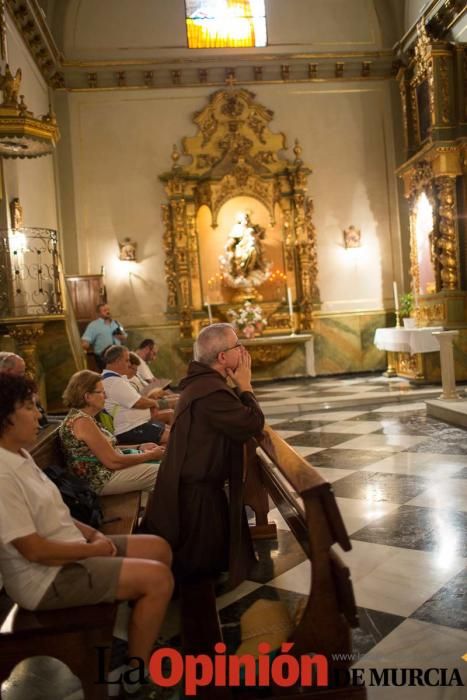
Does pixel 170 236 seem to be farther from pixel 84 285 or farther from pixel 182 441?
pixel 182 441

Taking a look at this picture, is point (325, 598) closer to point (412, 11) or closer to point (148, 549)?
point (148, 549)

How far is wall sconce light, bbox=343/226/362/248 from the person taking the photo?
43.3 feet

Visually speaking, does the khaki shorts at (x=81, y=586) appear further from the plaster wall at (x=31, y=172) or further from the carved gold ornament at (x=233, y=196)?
the carved gold ornament at (x=233, y=196)

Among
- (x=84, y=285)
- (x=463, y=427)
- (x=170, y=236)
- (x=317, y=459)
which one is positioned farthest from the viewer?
(x=170, y=236)

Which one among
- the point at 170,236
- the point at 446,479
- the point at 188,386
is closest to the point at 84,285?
the point at 170,236

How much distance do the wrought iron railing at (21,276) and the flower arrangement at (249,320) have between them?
14.0 feet

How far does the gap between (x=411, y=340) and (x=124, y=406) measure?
248 inches

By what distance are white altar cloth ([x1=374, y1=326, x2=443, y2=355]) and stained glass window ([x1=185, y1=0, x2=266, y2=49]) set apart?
6521 mm

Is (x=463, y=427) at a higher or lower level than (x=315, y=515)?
lower

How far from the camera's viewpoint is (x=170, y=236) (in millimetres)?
12773

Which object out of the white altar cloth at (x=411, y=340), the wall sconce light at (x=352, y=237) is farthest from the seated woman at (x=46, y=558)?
the wall sconce light at (x=352, y=237)

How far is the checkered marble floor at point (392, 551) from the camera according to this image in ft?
8.43

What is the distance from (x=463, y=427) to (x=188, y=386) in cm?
463

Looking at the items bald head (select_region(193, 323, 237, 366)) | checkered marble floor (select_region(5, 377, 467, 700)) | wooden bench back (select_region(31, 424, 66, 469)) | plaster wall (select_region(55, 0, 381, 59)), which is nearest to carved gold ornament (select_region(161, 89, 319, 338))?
plaster wall (select_region(55, 0, 381, 59))
